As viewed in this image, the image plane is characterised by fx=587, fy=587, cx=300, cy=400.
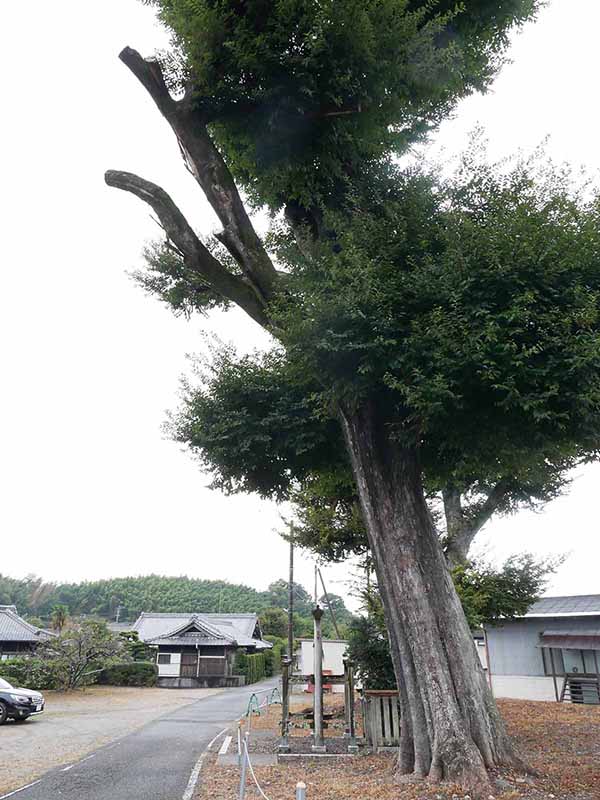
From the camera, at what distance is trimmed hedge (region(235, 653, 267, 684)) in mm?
38656

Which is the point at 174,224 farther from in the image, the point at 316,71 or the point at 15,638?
the point at 15,638

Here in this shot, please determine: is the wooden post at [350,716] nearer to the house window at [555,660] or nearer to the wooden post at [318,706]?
the wooden post at [318,706]

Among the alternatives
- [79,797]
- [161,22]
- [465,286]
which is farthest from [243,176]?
[79,797]

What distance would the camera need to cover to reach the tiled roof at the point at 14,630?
35.2 m

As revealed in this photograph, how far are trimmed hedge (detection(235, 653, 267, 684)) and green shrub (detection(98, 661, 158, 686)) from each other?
5.92 m

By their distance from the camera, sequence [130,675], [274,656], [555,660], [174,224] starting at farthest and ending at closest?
[274,656], [130,675], [555,660], [174,224]

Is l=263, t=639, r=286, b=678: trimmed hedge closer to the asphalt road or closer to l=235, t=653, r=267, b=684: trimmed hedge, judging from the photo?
l=235, t=653, r=267, b=684: trimmed hedge

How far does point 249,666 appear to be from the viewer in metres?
40.0

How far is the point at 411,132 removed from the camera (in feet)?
33.6

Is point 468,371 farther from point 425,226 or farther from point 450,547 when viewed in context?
point 450,547

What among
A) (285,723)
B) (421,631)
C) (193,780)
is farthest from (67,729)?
(421,631)

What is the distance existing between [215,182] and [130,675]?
3340 centimetres

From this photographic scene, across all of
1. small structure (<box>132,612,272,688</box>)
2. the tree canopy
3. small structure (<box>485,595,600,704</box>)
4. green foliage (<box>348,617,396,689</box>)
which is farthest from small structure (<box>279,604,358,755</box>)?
small structure (<box>132,612,272,688</box>)

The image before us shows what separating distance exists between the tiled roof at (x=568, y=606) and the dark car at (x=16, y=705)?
14.6 meters
